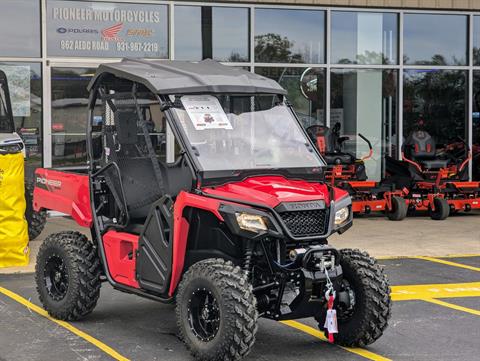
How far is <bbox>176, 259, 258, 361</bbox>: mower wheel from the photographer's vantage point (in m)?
5.61

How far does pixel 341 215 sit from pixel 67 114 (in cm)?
992

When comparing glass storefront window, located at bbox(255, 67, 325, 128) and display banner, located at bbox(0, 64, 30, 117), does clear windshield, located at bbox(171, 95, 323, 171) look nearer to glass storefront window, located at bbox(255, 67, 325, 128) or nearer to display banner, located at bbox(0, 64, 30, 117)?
display banner, located at bbox(0, 64, 30, 117)

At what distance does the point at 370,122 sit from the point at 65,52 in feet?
20.0

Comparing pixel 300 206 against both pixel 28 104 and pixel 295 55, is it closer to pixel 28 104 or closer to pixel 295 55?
pixel 28 104

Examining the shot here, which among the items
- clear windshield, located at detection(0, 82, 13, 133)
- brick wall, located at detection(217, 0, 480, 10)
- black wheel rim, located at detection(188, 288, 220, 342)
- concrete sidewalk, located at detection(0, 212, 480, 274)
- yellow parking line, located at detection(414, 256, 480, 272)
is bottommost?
yellow parking line, located at detection(414, 256, 480, 272)

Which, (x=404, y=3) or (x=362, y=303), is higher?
(x=404, y=3)

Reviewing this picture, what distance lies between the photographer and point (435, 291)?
28.8 ft

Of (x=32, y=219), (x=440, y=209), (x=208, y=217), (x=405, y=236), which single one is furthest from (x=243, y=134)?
(x=440, y=209)

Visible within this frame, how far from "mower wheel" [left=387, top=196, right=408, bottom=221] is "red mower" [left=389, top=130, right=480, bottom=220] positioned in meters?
0.35

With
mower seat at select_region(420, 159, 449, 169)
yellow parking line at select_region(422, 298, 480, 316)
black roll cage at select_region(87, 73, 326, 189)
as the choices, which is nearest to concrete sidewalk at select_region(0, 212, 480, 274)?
mower seat at select_region(420, 159, 449, 169)

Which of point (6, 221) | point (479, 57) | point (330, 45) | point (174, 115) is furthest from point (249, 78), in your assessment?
point (479, 57)

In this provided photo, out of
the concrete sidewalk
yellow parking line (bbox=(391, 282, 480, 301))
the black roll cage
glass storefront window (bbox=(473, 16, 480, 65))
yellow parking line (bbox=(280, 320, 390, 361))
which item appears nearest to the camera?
the black roll cage

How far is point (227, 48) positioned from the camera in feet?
53.9

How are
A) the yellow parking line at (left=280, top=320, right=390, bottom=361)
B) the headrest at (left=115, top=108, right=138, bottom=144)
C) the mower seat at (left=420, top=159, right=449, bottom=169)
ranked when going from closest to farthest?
the yellow parking line at (left=280, top=320, right=390, bottom=361), the headrest at (left=115, top=108, right=138, bottom=144), the mower seat at (left=420, top=159, right=449, bottom=169)
